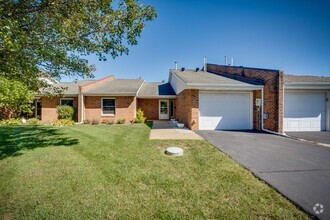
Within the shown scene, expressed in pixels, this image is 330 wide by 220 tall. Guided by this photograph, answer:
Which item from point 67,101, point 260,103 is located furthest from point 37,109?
point 260,103

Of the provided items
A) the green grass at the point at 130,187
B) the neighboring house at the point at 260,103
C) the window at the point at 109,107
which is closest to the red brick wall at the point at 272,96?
the neighboring house at the point at 260,103

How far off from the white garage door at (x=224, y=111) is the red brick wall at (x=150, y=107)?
7.13m

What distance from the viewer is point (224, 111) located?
11.0 meters

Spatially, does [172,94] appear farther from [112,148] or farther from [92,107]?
[112,148]

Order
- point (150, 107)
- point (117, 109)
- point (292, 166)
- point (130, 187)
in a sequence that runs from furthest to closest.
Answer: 1. point (150, 107)
2. point (117, 109)
3. point (292, 166)
4. point (130, 187)

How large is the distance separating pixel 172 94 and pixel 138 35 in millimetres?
10912

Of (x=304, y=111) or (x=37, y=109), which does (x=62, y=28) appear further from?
(x=37, y=109)

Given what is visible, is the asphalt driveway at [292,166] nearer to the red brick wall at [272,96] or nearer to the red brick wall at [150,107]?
the red brick wall at [272,96]

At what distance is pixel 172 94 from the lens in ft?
54.9

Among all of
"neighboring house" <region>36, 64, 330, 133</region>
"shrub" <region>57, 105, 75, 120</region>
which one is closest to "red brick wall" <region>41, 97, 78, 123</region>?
"shrub" <region>57, 105, 75, 120</region>

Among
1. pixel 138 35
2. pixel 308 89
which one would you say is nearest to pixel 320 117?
pixel 308 89

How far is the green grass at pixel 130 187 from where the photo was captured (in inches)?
111

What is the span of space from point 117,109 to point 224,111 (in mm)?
9790

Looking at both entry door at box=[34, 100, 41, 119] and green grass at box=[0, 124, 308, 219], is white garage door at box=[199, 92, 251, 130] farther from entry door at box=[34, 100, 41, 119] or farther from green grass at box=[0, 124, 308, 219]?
entry door at box=[34, 100, 41, 119]
